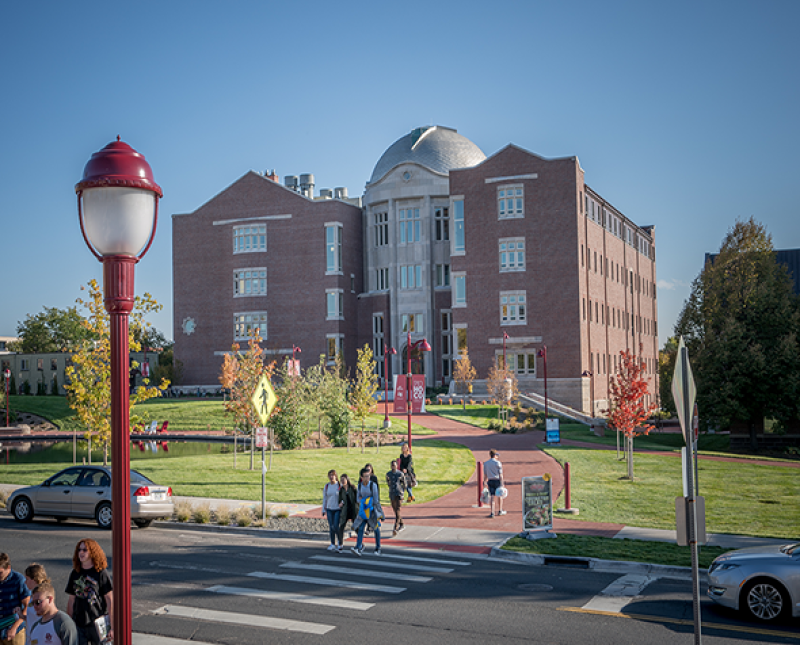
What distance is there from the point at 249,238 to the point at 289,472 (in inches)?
1731

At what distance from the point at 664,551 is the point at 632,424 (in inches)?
530

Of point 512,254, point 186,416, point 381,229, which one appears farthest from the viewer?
point 381,229

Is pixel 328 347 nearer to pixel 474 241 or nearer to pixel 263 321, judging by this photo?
pixel 263 321

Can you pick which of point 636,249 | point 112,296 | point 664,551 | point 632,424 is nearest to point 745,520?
point 664,551

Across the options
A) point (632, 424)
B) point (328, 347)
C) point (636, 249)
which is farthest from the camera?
point (636, 249)

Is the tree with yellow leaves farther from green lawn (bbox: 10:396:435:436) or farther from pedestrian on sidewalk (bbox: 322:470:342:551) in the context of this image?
green lawn (bbox: 10:396:435:436)

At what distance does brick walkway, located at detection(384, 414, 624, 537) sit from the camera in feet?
63.1

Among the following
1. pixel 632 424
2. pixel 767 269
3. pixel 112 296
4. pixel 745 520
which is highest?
pixel 767 269

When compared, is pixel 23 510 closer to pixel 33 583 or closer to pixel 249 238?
pixel 33 583

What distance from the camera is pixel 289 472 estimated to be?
28.8 m

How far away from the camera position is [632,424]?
2856cm

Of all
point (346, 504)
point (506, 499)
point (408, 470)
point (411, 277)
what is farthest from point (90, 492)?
point (411, 277)

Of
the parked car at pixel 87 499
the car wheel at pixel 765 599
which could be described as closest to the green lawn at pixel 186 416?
the parked car at pixel 87 499

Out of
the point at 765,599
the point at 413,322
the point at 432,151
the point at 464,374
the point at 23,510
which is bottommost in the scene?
the point at 23,510
